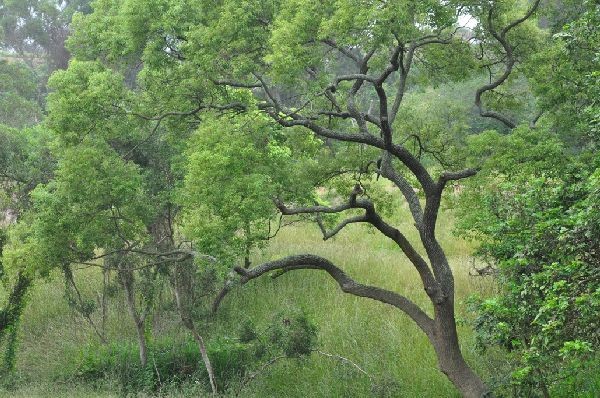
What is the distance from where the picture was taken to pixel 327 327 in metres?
17.9

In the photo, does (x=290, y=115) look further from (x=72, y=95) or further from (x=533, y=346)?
(x=533, y=346)

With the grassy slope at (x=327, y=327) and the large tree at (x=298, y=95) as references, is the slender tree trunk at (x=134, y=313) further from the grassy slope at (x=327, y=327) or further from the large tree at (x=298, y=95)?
the large tree at (x=298, y=95)

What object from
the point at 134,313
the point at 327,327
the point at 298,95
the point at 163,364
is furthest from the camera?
the point at 327,327

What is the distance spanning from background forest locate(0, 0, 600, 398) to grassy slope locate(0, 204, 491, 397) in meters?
0.07

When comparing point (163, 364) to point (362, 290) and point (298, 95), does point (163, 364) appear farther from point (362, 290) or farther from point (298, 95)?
point (298, 95)

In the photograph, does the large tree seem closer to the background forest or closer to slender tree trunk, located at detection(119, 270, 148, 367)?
Answer: the background forest

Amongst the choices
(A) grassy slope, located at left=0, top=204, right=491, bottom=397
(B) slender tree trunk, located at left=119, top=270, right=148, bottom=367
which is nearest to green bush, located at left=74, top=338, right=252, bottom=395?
(B) slender tree trunk, located at left=119, top=270, right=148, bottom=367

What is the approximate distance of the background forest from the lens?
12.1 meters

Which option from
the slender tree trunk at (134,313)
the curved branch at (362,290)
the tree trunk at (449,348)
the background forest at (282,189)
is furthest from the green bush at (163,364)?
the tree trunk at (449,348)

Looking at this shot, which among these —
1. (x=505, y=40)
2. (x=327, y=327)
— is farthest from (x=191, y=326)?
(x=505, y=40)

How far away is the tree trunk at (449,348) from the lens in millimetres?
13172

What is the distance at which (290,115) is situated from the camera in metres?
14.8

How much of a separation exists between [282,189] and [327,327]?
540 centimetres

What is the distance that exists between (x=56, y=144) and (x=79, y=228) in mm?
2229
